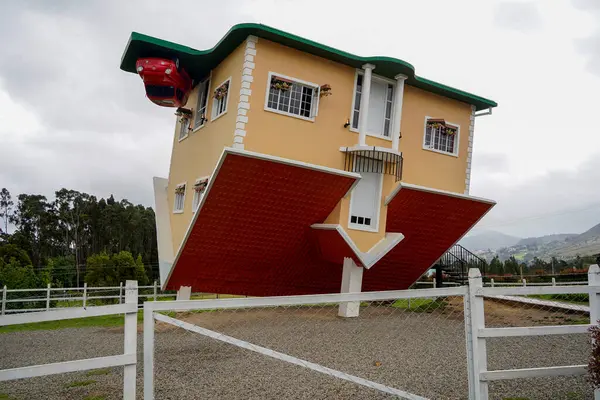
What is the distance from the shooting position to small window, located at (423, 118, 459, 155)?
1466cm

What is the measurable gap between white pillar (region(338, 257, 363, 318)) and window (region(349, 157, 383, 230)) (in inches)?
51.5

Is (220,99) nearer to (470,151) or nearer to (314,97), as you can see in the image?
(314,97)

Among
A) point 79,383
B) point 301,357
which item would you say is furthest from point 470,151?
point 79,383

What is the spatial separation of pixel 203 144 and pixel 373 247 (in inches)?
236

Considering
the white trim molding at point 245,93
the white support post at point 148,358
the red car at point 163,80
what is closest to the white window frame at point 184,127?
the red car at point 163,80

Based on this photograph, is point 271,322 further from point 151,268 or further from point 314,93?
point 151,268

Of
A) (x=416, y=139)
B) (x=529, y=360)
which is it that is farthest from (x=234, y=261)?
(x=529, y=360)

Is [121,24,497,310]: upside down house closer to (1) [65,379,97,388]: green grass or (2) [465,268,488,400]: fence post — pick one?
(1) [65,379,97,388]: green grass

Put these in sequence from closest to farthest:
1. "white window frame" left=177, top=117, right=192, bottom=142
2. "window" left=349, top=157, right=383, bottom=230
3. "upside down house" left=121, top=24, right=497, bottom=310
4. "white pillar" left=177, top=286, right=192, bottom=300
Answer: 1. "upside down house" left=121, top=24, right=497, bottom=310
2. "window" left=349, top=157, right=383, bottom=230
3. "white pillar" left=177, top=286, right=192, bottom=300
4. "white window frame" left=177, top=117, right=192, bottom=142

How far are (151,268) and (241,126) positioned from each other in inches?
1186

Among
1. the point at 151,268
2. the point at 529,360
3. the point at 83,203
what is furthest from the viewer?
the point at 83,203

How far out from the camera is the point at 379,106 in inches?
545

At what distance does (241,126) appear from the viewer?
11312 mm

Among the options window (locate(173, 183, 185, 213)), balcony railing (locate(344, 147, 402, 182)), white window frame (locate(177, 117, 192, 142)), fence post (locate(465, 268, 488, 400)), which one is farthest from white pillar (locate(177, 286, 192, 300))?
fence post (locate(465, 268, 488, 400))
